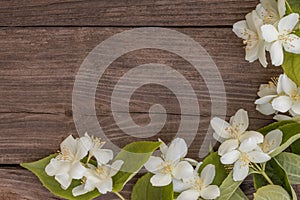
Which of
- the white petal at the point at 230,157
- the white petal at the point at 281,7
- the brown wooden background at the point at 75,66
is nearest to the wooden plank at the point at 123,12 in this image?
the brown wooden background at the point at 75,66

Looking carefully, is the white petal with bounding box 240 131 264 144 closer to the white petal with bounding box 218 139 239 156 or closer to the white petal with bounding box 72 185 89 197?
the white petal with bounding box 218 139 239 156

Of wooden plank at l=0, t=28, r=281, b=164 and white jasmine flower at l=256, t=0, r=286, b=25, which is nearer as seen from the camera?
white jasmine flower at l=256, t=0, r=286, b=25

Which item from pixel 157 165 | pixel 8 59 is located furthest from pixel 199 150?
pixel 8 59

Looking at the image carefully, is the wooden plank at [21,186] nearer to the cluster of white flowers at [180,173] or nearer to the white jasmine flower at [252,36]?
the cluster of white flowers at [180,173]

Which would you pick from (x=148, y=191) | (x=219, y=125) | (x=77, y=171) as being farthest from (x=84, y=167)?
(x=219, y=125)

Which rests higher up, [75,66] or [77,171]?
[75,66]

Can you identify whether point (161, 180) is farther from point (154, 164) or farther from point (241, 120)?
point (241, 120)

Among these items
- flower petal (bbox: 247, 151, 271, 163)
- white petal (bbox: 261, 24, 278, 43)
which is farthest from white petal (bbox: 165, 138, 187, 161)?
white petal (bbox: 261, 24, 278, 43)
